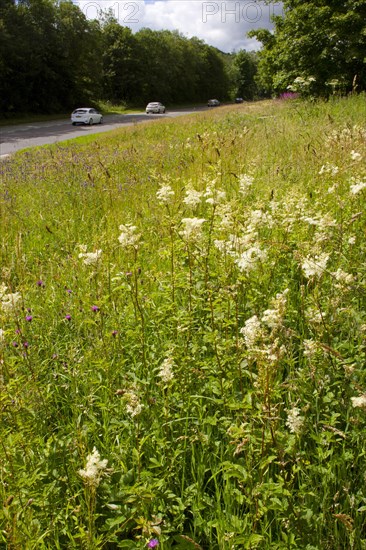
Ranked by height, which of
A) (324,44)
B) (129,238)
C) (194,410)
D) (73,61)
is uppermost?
(73,61)

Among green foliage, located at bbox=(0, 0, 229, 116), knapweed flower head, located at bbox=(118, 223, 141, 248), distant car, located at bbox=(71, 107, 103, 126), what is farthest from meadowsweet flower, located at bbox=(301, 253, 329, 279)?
green foliage, located at bbox=(0, 0, 229, 116)

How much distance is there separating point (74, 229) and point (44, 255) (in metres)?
0.58

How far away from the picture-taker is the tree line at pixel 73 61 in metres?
34.4

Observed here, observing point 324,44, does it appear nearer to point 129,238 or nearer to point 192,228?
point 192,228

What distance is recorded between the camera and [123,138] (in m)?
14.7

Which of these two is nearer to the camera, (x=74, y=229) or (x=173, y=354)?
(x=173, y=354)

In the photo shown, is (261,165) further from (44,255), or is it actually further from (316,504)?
(316,504)

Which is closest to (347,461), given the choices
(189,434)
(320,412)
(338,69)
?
(320,412)

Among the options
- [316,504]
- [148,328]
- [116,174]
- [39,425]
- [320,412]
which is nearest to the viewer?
[316,504]

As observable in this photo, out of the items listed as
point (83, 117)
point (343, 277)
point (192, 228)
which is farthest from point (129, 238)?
point (83, 117)

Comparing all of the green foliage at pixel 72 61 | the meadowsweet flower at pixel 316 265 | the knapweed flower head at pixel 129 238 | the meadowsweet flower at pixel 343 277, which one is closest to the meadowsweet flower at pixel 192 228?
the knapweed flower head at pixel 129 238

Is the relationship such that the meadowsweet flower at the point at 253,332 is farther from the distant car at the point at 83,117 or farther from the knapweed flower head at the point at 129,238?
the distant car at the point at 83,117

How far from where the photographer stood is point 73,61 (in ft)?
137

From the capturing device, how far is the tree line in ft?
113
